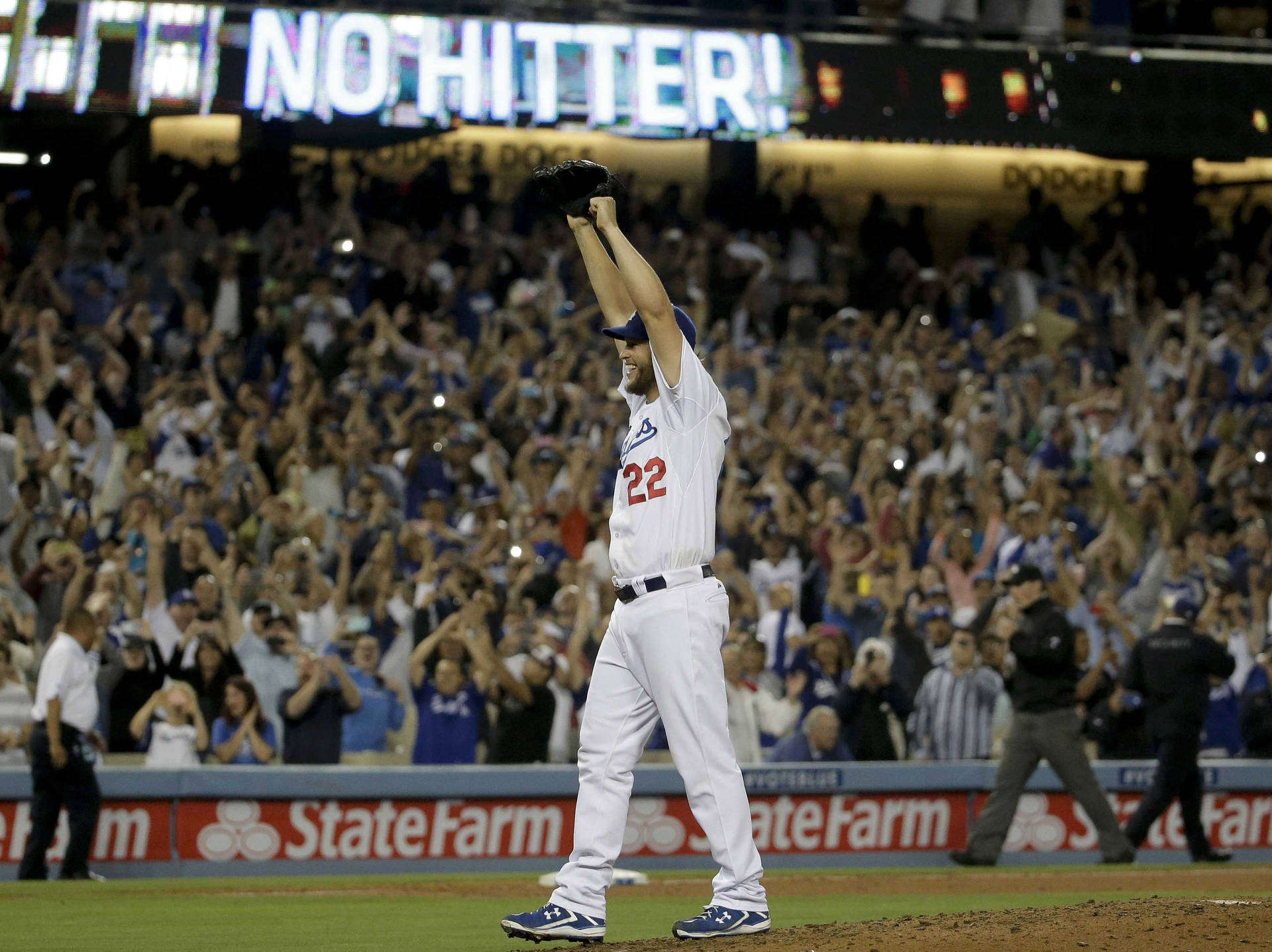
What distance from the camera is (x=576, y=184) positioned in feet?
18.6

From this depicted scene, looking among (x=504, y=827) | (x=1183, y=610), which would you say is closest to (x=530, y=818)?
(x=504, y=827)

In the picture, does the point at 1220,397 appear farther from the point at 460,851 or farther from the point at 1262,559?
the point at 460,851

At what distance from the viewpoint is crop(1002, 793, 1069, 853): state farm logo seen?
12016 millimetres

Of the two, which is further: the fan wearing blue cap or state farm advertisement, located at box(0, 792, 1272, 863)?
state farm advertisement, located at box(0, 792, 1272, 863)

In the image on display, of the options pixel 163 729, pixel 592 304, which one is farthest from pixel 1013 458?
pixel 163 729

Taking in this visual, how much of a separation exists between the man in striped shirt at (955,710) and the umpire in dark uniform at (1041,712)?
1.19 m

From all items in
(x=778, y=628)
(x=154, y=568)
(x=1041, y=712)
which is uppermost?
(x=154, y=568)

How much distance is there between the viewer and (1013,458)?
53.0ft

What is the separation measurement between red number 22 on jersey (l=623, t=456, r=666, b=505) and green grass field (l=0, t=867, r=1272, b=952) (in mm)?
1735

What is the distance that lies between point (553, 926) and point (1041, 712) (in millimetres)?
6085

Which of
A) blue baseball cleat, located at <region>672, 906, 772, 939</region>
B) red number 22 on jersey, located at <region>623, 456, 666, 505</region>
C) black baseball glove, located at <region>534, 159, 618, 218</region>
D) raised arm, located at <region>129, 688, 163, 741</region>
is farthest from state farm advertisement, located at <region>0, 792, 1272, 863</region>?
black baseball glove, located at <region>534, 159, 618, 218</region>

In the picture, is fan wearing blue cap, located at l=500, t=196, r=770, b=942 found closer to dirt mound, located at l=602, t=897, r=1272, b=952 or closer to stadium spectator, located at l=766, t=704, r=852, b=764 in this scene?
dirt mound, located at l=602, t=897, r=1272, b=952

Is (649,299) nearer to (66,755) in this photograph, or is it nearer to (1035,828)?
(66,755)

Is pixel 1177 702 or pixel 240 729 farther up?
pixel 1177 702
